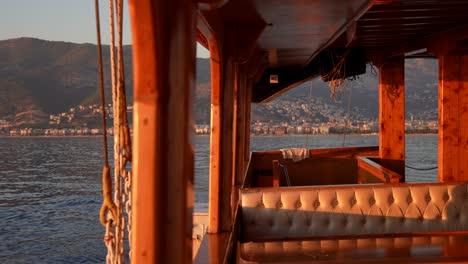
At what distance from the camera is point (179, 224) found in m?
1.83

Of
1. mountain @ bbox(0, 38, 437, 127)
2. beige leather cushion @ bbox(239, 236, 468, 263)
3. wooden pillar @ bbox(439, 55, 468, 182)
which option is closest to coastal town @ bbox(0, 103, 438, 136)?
mountain @ bbox(0, 38, 437, 127)

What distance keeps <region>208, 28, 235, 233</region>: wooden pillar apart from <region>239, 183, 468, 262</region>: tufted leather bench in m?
0.20

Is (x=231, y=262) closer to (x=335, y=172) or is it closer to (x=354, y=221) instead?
Answer: (x=354, y=221)

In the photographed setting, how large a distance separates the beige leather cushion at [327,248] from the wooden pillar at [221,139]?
0.89m

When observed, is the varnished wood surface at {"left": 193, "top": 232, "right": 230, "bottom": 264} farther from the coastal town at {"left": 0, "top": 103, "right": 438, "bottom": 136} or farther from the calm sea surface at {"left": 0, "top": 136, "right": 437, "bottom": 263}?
the coastal town at {"left": 0, "top": 103, "right": 438, "bottom": 136}

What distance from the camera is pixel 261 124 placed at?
474ft

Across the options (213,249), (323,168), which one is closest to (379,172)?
(213,249)

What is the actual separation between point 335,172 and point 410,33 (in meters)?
5.11

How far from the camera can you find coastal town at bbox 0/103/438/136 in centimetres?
12150

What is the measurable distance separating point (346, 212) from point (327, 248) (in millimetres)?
964

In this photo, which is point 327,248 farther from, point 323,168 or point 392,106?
point 323,168

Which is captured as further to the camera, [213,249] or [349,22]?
[349,22]

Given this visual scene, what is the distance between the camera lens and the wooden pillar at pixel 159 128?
1.75 m

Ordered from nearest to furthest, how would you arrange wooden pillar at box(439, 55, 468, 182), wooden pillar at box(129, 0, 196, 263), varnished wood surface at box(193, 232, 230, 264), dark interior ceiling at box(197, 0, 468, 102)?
wooden pillar at box(129, 0, 196, 263) < varnished wood surface at box(193, 232, 230, 264) < dark interior ceiling at box(197, 0, 468, 102) < wooden pillar at box(439, 55, 468, 182)
